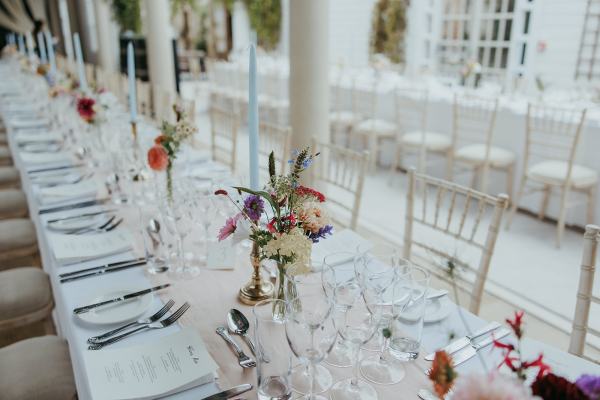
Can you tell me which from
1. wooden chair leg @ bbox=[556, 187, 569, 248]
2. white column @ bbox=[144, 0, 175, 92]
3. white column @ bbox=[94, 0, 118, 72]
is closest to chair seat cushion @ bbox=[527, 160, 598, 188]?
wooden chair leg @ bbox=[556, 187, 569, 248]

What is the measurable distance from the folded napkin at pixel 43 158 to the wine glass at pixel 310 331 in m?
2.34

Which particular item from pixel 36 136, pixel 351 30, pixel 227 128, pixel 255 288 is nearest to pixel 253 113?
pixel 255 288

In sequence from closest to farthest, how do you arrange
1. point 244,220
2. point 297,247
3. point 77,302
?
point 297,247 → point 244,220 → point 77,302

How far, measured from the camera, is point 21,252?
260cm

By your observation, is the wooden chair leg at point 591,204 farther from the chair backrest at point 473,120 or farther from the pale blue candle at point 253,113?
the pale blue candle at point 253,113

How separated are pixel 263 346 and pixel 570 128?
130 inches

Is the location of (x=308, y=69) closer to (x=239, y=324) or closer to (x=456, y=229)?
(x=456, y=229)

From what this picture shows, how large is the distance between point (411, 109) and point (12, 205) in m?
3.38

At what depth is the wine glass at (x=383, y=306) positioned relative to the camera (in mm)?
1112

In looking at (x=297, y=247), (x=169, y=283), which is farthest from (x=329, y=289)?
(x=169, y=283)

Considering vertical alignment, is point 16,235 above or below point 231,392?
below

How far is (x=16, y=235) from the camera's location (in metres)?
2.61

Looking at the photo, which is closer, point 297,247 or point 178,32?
point 297,247

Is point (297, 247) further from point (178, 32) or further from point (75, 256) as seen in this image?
point (178, 32)
